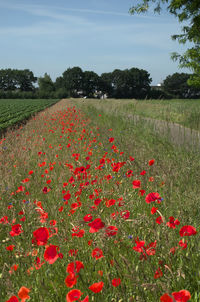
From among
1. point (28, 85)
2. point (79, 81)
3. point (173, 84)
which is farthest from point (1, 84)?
point (173, 84)

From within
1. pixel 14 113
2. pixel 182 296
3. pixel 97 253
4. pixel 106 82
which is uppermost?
pixel 106 82

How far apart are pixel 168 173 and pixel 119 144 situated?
2013 mm

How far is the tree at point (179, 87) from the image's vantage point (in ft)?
261

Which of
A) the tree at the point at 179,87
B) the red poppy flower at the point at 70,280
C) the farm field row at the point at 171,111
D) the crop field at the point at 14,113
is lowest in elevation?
the crop field at the point at 14,113

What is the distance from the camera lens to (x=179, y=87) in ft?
265

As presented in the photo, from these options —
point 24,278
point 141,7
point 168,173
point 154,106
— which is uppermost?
point 141,7

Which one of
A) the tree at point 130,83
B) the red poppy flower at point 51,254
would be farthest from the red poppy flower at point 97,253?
the tree at point 130,83

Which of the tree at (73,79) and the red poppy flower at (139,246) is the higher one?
the tree at (73,79)

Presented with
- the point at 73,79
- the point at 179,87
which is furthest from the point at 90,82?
the point at 179,87

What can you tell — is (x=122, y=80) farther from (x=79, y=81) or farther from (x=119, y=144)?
(x=119, y=144)

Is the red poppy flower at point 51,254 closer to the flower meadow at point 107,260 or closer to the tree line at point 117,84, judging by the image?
the flower meadow at point 107,260

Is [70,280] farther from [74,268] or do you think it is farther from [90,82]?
[90,82]

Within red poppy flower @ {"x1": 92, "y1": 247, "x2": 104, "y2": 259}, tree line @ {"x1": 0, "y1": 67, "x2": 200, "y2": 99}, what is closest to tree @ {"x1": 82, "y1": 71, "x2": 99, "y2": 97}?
tree line @ {"x1": 0, "y1": 67, "x2": 200, "y2": 99}

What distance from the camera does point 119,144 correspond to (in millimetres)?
4984
